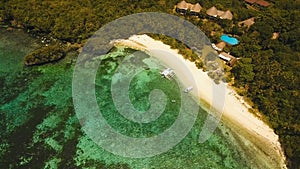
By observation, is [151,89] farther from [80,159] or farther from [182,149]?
[80,159]

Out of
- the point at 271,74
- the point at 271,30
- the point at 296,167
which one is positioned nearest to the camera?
the point at 296,167

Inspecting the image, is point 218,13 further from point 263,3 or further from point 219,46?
point 219,46

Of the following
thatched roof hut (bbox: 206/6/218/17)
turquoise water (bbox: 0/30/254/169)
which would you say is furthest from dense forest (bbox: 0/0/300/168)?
turquoise water (bbox: 0/30/254/169)

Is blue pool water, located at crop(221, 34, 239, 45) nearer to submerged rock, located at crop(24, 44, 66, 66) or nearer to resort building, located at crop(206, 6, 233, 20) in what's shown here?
resort building, located at crop(206, 6, 233, 20)

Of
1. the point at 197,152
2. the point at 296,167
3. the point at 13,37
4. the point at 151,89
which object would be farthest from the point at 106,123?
the point at 13,37

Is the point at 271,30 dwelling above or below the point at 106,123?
above

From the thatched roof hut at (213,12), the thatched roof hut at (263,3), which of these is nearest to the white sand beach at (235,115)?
the thatched roof hut at (213,12)

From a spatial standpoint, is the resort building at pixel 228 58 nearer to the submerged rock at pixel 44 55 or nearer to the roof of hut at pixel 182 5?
the roof of hut at pixel 182 5
